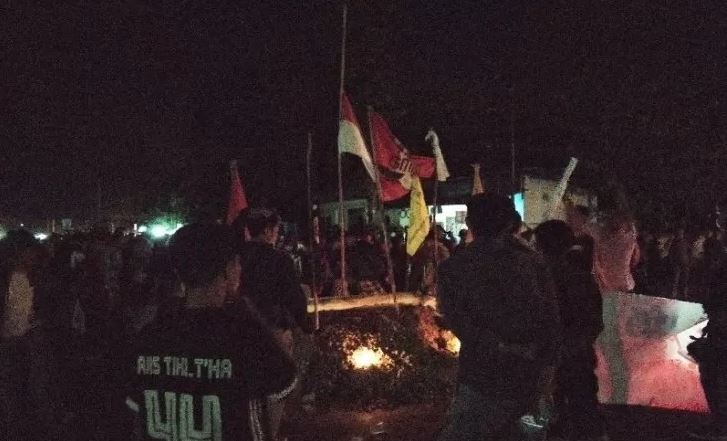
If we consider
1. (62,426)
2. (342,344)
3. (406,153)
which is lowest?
(62,426)

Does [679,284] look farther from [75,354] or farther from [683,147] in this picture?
[75,354]

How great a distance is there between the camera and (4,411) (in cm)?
724

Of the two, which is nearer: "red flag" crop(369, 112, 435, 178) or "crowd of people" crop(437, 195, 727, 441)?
"crowd of people" crop(437, 195, 727, 441)

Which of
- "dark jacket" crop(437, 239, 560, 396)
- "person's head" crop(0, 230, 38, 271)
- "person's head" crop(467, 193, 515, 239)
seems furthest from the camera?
"person's head" crop(0, 230, 38, 271)

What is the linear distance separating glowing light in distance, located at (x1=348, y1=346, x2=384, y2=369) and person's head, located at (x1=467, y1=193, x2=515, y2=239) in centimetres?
424

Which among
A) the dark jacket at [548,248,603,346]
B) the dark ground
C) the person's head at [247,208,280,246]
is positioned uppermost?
the person's head at [247,208,280,246]

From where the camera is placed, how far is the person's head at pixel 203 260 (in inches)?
102

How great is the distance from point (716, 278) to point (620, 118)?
1471cm

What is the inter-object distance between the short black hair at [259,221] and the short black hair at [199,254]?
2.39 meters

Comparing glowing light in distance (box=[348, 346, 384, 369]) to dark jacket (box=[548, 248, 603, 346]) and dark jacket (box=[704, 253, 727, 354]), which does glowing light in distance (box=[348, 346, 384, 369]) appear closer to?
dark jacket (box=[704, 253, 727, 354])

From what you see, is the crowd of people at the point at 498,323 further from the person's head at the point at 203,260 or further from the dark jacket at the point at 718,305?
the dark jacket at the point at 718,305

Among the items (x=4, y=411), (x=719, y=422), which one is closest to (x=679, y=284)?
(x=719, y=422)

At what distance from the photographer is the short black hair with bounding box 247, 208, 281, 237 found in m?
5.05

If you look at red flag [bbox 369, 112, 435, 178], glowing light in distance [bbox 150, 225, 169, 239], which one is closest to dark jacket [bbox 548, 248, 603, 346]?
red flag [bbox 369, 112, 435, 178]
